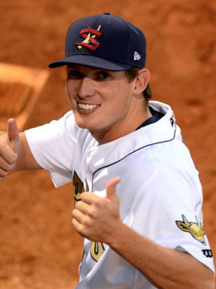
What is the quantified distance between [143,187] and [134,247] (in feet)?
1.00

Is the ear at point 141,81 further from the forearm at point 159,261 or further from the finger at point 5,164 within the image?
the forearm at point 159,261

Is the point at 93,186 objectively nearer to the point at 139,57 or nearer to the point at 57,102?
the point at 139,57

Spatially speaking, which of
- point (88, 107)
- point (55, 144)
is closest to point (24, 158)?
point (55, 144)

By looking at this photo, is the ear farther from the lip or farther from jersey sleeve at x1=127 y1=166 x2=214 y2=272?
jersey sleeve at x1=127 y1=166 x2=214 y2=272

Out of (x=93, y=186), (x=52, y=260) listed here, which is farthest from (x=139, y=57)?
(x=52, y=260)

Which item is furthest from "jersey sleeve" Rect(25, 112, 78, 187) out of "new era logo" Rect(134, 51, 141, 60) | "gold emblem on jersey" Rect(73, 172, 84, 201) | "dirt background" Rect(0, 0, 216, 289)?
"dirt background" Rect(0, 0, 216, 289)

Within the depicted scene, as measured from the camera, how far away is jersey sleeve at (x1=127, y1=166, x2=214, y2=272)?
243 centimetres

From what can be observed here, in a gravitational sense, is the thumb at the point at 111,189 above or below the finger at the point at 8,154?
above

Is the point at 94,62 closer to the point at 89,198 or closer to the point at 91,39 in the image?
the point at 91,39

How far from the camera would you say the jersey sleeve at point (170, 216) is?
7.98 ft

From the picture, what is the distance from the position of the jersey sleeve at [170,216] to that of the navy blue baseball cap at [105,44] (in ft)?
1.72

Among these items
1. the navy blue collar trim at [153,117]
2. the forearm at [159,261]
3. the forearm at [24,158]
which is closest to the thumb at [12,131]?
the forearm at [24,158]

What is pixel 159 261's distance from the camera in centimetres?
234

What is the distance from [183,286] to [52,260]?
351cm
